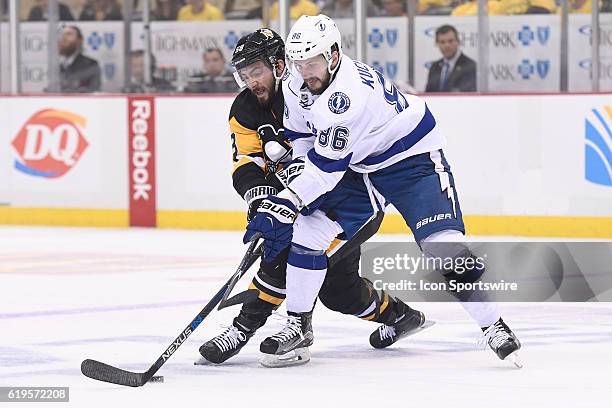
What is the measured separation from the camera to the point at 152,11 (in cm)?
1112

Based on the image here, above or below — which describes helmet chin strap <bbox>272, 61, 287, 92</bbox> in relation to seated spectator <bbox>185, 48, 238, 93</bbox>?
above

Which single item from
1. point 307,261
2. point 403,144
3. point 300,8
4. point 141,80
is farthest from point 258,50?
point 141,80

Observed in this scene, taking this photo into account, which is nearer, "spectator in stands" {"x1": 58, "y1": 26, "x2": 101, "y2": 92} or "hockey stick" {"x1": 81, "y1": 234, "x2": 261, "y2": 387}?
"hockey stick" {"x1": 81, "y1": 234, "x2": 261, "y2": 387}

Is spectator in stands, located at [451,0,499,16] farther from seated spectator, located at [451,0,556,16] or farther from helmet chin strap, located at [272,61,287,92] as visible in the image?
helmet chin strap, located at [272,61,287,92]

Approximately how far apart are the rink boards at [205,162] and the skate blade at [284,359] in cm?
476

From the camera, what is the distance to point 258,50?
4965mm

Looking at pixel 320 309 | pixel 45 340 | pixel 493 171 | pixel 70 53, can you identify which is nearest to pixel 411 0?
pixel 493 171

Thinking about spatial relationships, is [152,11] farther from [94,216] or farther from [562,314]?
[562,314]

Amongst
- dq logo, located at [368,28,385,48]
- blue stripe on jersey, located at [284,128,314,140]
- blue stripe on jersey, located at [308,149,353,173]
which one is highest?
dq logo, located at [368,28,385,48]

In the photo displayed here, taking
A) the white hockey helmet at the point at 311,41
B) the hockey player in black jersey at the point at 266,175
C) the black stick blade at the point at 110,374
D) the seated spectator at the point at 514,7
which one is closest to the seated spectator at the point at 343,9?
the seated spectator at the point at 514,7

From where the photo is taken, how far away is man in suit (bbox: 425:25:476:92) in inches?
398

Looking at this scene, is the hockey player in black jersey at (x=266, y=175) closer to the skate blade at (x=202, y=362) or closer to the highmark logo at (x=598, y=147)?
the skate blade at (x=202, y=362)

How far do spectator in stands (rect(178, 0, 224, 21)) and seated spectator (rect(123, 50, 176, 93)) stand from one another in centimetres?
39

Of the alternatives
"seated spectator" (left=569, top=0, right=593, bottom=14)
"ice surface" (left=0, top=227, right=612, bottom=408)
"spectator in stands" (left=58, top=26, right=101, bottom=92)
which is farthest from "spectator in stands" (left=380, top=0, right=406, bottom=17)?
"ice surface" (left=0, top=227, right=612, bottom=408)
